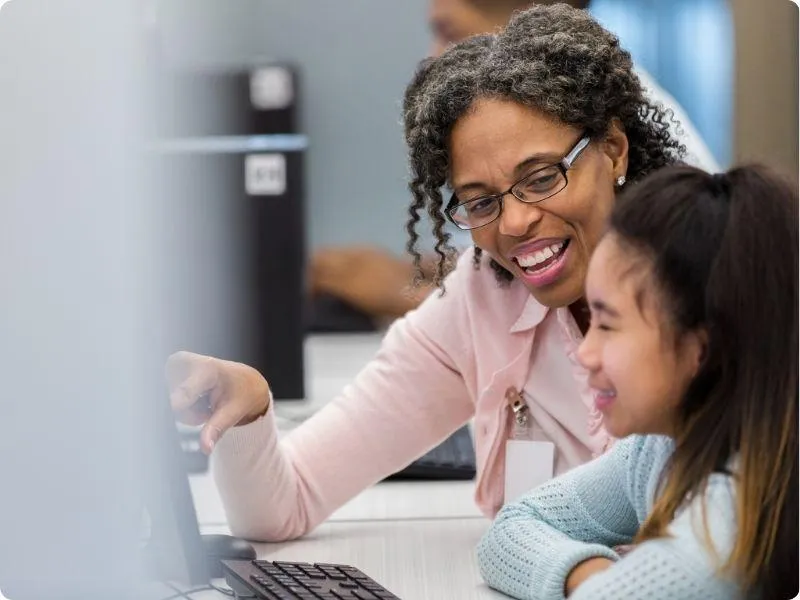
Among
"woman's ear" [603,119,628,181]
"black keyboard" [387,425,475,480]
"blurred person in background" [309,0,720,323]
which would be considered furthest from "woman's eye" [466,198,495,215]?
"blurred person in background" [309,0,720,323]

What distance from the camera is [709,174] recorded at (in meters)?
0.91

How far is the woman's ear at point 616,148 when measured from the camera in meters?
1.37

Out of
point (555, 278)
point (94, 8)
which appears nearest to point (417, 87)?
point (555, 278)

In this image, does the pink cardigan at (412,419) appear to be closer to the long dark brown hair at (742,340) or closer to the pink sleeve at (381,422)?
the pink sleeve at (381,422)

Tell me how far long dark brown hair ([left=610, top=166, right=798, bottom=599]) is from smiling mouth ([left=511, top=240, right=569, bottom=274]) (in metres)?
0.44

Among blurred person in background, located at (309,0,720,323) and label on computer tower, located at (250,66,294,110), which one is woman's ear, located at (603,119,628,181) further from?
blurred person in background, located at (309,0,720,323)

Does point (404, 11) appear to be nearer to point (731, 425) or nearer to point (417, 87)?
point (417, 87)

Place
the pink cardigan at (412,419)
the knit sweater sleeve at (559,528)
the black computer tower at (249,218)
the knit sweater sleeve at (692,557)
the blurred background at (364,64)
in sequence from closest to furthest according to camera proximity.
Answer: the knit sweater sleeve at (692,557) < the knit sweater sleeve at (559,528) < the pink cardigan at (412,419) < the black computer tower at (249,218) < the blurred background at (364,64)

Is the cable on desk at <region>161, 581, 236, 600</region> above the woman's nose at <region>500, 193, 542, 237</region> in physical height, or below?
below

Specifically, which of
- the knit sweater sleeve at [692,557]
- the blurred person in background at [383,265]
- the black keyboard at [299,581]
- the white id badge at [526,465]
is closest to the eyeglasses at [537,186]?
the white id badge at [526,465]

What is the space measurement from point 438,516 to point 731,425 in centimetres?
73

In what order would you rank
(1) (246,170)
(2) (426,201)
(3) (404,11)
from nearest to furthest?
1. (2) (426,201)
2. (1) (246,170)
3. (3) (404,11)

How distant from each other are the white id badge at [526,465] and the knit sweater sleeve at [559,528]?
0.20m

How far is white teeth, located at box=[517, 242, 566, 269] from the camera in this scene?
133 centimetres
